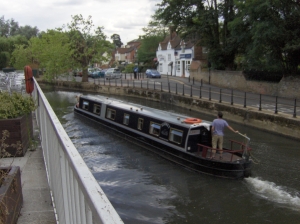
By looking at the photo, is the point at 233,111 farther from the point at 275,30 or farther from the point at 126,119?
the point at 126,119

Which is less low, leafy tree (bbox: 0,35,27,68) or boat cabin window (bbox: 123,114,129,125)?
leafy tree (bbox: 0,35,27,68)

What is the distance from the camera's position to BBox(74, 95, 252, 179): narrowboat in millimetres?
10555

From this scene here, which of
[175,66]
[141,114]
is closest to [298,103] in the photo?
[141,114]

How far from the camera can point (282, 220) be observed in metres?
8.21

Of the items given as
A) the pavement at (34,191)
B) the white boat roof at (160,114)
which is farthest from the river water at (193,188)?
the pavement at (34,191)

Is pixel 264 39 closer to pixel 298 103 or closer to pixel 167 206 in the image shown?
pixel 298 103

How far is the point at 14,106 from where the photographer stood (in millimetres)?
5656

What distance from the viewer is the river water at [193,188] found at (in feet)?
28.1

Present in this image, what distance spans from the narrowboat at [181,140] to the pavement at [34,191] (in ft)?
21.2

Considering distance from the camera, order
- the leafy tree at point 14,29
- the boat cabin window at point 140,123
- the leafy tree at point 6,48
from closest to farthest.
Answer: the boat cabin window at point 140,123 < the leafy tree at point 6,48 < the leafy tree at point 14,29

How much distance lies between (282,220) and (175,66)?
40978 mm

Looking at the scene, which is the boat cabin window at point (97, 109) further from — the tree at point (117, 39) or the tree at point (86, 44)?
the tree at point (117, 39)

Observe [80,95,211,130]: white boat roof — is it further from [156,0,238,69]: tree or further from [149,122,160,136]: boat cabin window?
[156,0,238,69]: tree

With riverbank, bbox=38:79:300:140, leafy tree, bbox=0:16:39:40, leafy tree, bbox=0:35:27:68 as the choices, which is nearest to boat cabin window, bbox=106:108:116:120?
riverbank, bbox=38:79:300:140
